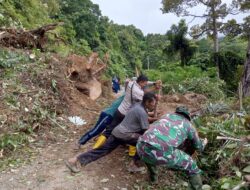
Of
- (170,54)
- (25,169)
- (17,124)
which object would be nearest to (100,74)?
(17,124)

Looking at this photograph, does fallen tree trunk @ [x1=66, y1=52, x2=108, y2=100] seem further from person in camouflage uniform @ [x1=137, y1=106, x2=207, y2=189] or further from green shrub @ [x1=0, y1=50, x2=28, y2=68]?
person in camouflage uniform @ [x1=137, y1=106, x2=207, y2=189]

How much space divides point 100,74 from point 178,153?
18.5ft

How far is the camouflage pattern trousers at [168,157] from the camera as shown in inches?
110

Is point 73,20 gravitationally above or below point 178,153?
above

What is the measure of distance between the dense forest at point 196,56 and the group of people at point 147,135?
0.46 meters

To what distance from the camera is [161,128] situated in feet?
9.34

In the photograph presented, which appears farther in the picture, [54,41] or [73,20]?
[73,20]

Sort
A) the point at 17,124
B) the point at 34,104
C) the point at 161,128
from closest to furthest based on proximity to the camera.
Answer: the point at 161,128
the point at 17,124
the point at 34,104

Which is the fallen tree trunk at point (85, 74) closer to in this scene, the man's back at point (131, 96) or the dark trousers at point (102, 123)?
the dark trousers at point (102, 123)

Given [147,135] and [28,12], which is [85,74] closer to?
[147,135]

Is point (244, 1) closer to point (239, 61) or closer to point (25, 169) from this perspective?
point (239, 61)

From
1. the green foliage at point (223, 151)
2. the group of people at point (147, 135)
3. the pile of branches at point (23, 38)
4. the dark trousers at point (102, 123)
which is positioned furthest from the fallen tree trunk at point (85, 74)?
the green foliage at point (223, 151)

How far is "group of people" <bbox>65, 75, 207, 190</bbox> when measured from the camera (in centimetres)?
282

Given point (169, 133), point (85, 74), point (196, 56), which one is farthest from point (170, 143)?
point (196, 56)
